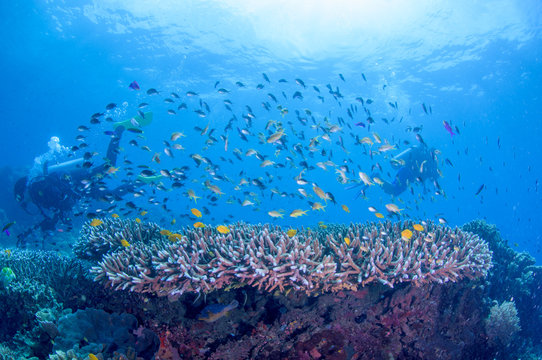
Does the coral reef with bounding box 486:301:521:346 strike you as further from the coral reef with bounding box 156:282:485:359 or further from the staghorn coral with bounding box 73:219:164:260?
the staghorn coral with bounding box 73:219:164:260

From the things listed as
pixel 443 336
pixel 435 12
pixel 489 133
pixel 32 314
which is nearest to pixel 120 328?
pixel 32 314

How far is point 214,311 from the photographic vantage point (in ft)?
12.7

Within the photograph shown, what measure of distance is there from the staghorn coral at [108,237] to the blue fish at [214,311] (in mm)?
2881

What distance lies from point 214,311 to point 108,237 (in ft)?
12.8

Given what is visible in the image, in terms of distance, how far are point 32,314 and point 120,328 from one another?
2.92m

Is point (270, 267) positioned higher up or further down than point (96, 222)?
further down

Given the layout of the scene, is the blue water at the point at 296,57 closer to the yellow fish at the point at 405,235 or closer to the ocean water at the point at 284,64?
the ocean water at the point at 284,64

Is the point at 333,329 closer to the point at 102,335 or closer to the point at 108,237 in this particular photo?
the point at 102,335

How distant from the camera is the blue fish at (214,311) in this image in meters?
3.87

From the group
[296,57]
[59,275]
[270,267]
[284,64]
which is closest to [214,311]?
[270,267]

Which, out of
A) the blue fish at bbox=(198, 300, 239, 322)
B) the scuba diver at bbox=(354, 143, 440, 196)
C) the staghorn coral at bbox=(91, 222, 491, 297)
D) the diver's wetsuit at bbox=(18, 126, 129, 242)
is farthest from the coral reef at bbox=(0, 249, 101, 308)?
the scuba diver at bbox=(354, 143, 440, 196)

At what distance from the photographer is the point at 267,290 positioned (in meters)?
4.22

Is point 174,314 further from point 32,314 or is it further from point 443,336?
point 443,336

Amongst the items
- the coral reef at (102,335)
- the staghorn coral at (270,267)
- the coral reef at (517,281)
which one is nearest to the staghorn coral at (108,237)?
the staghorn coral at (270,267)
